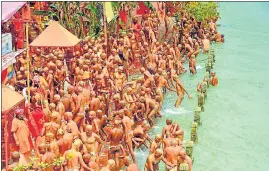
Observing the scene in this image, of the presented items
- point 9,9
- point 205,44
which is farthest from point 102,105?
point 205,44

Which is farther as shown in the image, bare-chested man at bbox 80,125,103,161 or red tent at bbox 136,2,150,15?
red tent at bbox 136,2,150,15

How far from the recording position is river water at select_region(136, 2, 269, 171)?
11575 mm

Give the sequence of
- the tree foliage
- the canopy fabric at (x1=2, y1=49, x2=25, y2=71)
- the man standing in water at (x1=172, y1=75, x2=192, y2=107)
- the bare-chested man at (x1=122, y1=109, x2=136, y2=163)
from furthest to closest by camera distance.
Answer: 1. the tree foliage
2. the man standing in water at (x1=172, y1=75, x2=192, y2=107)
3. the canopy fabric at (x1=2, y1=49, x2=25, y2=71)
4. the bare-chested man at (x1=122, y1=109, x2=136, y2=163)

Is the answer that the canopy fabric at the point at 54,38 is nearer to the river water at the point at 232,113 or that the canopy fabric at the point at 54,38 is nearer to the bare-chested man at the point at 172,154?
the river water at the point at 232,113

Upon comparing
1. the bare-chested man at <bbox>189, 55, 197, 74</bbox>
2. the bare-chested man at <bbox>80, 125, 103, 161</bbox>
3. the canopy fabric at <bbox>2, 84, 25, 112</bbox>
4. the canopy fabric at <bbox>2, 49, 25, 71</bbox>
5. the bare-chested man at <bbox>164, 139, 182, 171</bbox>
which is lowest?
the bare-chested man at <bbox>189, 55, 197, 74</bbox>

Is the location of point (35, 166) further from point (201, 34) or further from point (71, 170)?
point (201, 34)

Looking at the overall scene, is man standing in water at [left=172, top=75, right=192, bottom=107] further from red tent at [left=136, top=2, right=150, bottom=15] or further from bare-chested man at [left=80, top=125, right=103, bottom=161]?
red tent at [left=136, top=2, right=150, bottom=15]

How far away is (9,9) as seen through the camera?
34.8 feet

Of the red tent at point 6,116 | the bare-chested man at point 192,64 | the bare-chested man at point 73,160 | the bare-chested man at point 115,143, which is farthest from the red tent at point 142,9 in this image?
the bare-chested man at point 73,160

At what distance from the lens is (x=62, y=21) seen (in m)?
19.4

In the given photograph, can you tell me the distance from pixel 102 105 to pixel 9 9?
258cm

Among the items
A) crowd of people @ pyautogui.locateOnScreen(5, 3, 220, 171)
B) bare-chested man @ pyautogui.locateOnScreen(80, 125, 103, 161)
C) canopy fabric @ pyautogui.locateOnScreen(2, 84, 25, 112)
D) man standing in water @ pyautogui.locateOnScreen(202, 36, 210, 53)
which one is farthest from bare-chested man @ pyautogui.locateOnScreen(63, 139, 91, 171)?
man standing in water @ pyautogui.locateOnScreen(202, 36, 210, 53)

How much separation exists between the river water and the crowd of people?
0.64m

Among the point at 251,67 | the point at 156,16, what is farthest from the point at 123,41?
the point at 251,67
